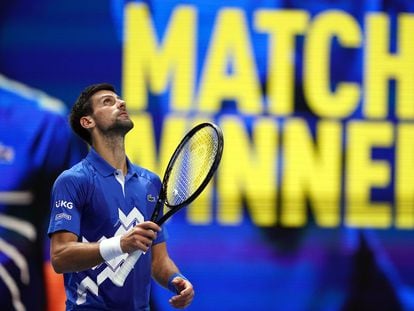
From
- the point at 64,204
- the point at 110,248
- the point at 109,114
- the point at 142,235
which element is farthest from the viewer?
the point at 109,114

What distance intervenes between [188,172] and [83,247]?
23.7 inches

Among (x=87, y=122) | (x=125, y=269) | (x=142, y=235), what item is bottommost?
(x=125, y=269)

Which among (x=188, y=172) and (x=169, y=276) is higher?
(x=188, y=172)

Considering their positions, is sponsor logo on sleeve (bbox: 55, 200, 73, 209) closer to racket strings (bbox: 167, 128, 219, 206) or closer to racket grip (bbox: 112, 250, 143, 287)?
racket grip (bbox: 112, 250, 143, 287)

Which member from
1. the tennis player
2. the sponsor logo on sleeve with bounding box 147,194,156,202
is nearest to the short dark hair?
the tennis player

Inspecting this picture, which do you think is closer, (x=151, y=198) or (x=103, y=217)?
(x=103, y=217)

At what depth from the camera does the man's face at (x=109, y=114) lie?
3.63 meters

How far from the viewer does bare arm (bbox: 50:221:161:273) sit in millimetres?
3141

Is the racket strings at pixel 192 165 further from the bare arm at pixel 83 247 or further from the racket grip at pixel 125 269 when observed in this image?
the bare arm at pixel 83 247

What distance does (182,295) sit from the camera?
349cm

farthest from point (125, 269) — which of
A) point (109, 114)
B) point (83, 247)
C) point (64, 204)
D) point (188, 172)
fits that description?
point (109, 114)

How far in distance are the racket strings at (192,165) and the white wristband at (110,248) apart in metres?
0.39

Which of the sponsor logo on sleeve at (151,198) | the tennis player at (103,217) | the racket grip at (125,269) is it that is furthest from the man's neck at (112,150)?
the racket grip at (125,269)

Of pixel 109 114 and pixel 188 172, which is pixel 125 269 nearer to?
pixel 188 172
